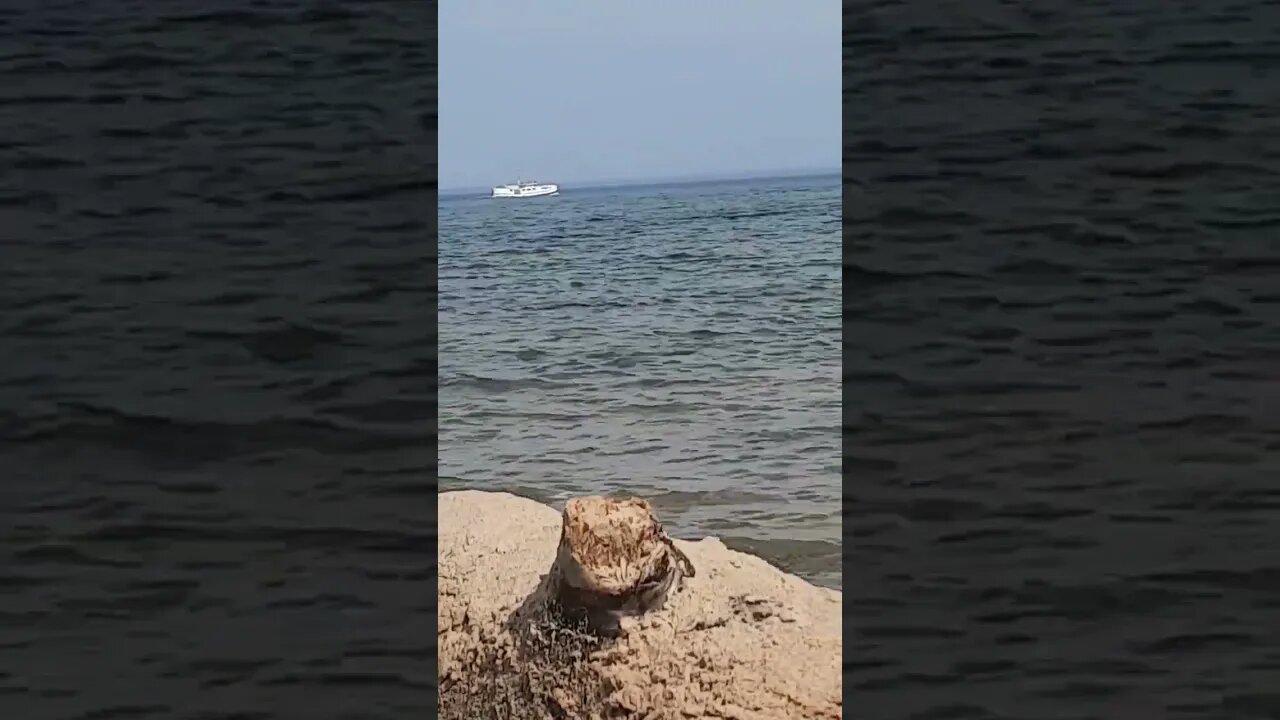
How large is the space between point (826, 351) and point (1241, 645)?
4.28 meters

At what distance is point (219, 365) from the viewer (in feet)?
6.65

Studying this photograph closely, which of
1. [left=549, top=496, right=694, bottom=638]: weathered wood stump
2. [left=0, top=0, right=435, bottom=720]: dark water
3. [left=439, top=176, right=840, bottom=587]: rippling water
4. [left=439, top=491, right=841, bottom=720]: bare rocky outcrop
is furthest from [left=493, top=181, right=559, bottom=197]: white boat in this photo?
[left=0, top=0, right=435, bottom=720]: dark water

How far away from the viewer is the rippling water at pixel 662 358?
18.2ft

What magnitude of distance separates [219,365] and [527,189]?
571cm

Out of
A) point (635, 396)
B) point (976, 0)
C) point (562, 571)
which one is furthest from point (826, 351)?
point (976, 0)

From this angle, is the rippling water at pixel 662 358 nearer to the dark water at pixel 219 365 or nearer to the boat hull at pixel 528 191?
the boat hull at pixel 528 191

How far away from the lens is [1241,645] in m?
1.97

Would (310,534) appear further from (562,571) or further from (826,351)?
(826,351)

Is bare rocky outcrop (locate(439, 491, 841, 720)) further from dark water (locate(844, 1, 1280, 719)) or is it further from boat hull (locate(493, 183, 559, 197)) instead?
boat hull (locate(493, 183, 559, 197))

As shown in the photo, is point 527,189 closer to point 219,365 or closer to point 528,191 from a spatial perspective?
point 528,191

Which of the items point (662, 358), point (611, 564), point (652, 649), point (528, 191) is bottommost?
point (652, 649)

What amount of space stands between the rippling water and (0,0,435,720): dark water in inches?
124

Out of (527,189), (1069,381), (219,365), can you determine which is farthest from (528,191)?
(1069,381)

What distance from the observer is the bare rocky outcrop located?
3.40 metres
